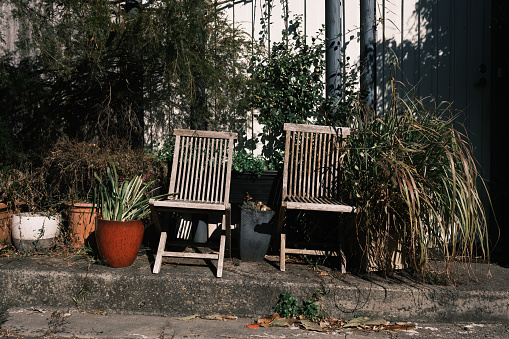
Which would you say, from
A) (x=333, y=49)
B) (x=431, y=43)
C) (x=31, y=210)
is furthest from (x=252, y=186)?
(x=431, y=43)

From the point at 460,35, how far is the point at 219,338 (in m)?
4.02

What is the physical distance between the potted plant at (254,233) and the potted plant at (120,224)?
0.84 m

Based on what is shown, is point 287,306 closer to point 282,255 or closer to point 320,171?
point 282,255

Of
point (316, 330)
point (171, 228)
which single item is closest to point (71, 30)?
point (171, 228)

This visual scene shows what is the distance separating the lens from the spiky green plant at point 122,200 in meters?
3.38

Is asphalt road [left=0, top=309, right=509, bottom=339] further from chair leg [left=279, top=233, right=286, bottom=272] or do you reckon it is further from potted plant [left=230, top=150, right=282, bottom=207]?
potted plant [left=230, top=150, right=282, bottom=207]

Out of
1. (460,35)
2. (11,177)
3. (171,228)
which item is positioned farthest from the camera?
(460,35)

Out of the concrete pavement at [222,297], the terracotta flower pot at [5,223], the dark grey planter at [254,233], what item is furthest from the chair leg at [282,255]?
the terracotta flower pot at [5,223]

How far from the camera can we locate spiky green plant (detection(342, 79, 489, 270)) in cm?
293

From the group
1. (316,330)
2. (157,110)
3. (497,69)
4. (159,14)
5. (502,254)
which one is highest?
(159,14)

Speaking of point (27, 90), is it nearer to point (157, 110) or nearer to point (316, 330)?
point (157, 110)

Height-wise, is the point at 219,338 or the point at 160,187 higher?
the point at 160,187

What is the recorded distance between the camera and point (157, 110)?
456 centimetres

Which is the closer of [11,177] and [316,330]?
[316,330]
